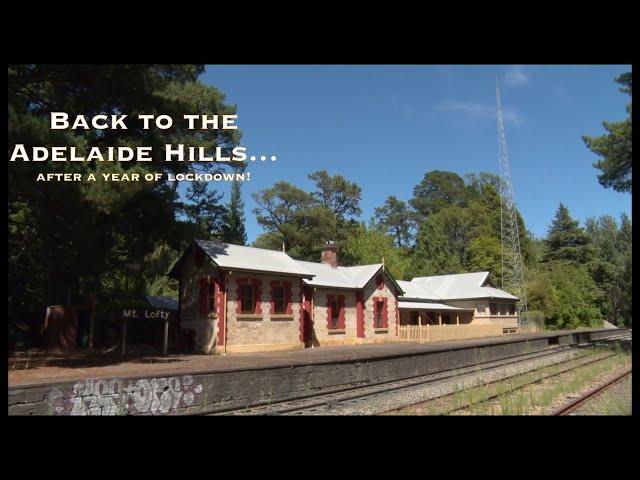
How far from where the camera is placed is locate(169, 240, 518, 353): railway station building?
22.1 m

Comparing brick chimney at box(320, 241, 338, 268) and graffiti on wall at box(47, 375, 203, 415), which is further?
brick chimney at box(320, 241, 338, 268)

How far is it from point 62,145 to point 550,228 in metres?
64.3

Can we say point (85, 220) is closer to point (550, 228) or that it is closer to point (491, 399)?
point (491, 399)

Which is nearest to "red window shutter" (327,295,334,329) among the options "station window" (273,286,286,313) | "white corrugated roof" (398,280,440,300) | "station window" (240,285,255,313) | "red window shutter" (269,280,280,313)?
"station window" (273,286,286,313)

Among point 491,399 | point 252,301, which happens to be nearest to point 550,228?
point 252,301

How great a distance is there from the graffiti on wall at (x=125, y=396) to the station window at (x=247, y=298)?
12.2 m

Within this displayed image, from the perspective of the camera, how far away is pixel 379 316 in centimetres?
3102

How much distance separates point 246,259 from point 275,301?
237cm

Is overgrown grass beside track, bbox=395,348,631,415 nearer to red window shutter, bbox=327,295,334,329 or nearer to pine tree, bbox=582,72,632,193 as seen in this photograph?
pine tree, bbox=582,72,632,193

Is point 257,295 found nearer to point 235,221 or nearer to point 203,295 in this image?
point 203,295

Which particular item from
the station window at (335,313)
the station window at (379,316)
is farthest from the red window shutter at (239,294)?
the station window at (379,316)

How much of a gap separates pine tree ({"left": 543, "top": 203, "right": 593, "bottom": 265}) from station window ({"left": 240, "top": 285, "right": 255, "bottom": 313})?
52.1m

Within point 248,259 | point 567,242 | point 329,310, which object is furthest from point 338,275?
point 567,242
